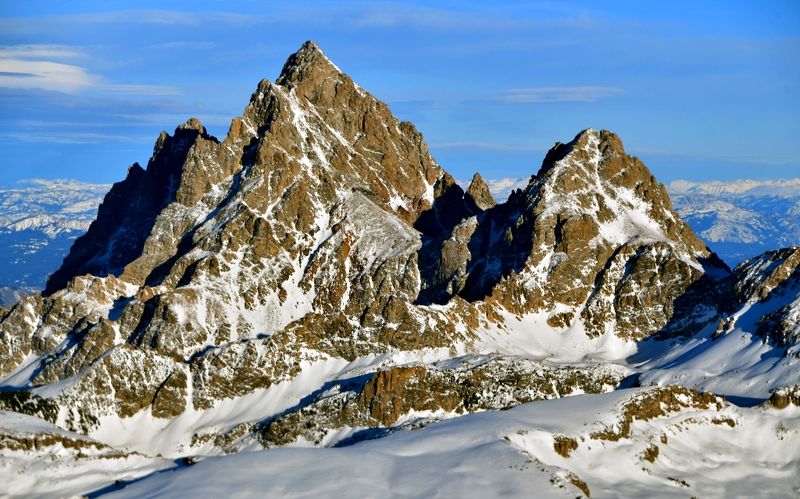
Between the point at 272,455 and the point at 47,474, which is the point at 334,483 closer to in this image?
the point at 272,455

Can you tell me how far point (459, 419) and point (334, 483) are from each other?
48254 millimetres

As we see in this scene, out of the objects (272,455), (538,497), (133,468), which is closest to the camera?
(538,497)

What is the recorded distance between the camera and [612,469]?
589 feet

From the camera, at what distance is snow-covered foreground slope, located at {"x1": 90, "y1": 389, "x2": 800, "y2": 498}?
502 feet

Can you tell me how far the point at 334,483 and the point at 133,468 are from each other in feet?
185

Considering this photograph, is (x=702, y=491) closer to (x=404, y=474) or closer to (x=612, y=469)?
(x=612, y=469)

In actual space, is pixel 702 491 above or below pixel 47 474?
below

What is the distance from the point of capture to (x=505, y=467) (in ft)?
522

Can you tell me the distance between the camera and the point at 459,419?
7820 inches

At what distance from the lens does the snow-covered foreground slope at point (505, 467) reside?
502 ft

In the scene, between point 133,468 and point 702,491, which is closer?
point 702,491

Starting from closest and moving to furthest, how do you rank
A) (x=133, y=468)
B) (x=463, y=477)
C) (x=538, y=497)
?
(x=538, y=497), (x=463, y=477), (x=133, y=468)

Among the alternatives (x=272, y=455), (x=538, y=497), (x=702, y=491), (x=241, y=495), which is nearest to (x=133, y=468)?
(x=272, y=455)

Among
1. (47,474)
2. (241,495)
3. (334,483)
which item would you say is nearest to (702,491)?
(334,483)
